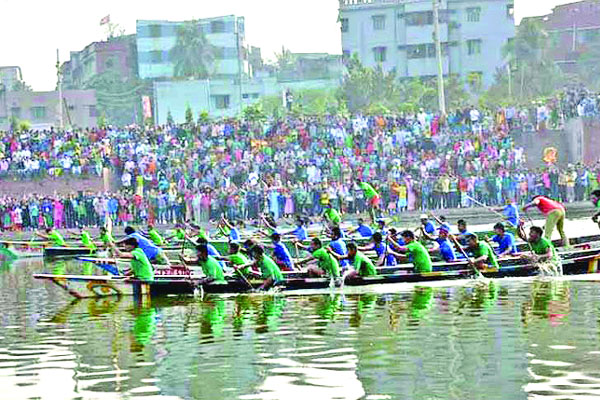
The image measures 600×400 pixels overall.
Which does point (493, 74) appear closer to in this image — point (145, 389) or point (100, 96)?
point (100, 96)

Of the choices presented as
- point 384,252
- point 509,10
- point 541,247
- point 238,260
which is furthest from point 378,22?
point 238,260

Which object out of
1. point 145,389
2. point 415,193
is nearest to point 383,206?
point 415,193

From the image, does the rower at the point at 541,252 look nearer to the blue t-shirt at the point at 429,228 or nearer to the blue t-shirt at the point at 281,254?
the blue t-shirt at the point at 281,254

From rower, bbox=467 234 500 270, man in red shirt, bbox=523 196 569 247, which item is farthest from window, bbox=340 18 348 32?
rower, bbox=467 234 500 270

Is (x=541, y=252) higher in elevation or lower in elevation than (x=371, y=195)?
lower

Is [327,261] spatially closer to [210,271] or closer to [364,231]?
[210,271]

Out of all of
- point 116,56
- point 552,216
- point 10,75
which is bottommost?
point 552,216

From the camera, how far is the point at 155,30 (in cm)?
8388

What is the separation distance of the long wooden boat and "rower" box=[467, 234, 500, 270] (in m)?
0.12

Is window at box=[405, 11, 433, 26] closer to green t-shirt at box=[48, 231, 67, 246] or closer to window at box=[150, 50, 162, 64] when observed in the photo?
window at box=[150, 50, 162, 64]

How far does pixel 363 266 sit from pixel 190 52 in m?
61.7

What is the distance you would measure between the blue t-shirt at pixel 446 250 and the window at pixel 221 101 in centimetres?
5673

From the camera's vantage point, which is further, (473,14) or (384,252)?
(473,14)

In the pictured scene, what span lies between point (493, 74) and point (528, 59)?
6140 mm
